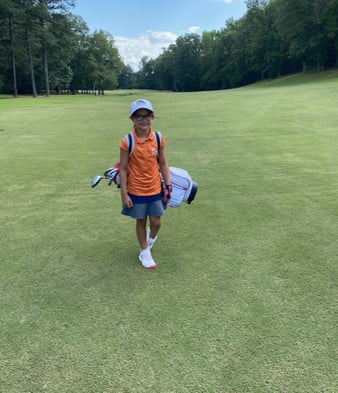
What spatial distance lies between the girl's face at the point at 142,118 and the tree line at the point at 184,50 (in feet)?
142

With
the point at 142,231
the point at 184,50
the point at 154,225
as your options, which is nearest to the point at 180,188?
the point at 154,225

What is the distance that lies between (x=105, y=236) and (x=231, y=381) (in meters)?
2.51

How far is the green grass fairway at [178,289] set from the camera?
7.23 ft

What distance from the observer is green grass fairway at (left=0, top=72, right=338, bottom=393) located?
2.21 metres

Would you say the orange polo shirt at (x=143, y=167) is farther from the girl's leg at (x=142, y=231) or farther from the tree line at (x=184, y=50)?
the tree line at (x=184, y=50)

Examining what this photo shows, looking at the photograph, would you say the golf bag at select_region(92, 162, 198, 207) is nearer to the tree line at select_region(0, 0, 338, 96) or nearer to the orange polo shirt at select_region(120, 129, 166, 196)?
the orange polo shirt at select_region(120, 129, 166, 196)

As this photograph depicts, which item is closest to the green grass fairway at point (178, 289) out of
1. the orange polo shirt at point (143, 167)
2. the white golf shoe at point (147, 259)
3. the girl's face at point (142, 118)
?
the white golf shoe at point (147, 259)

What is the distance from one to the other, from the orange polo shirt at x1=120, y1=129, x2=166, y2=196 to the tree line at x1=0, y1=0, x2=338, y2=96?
4320 cm

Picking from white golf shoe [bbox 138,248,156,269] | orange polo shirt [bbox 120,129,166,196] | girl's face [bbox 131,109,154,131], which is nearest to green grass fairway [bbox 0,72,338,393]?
white golf shoe [bbox 138,248,156,269]

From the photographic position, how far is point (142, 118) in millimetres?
3170

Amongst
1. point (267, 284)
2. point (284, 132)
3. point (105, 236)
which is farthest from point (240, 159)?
point (267, 284)

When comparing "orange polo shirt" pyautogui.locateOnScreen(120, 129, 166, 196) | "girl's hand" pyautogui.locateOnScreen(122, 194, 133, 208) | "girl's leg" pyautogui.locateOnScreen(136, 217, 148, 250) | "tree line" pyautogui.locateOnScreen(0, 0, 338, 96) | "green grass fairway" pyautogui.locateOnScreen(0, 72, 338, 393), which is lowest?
"green grass fairway" pyautogui.locateOnScreen(0, 72, 338, 393)

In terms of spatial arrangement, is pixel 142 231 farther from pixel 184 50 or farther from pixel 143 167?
pixel 184 50

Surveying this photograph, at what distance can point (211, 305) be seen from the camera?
2.86 m
